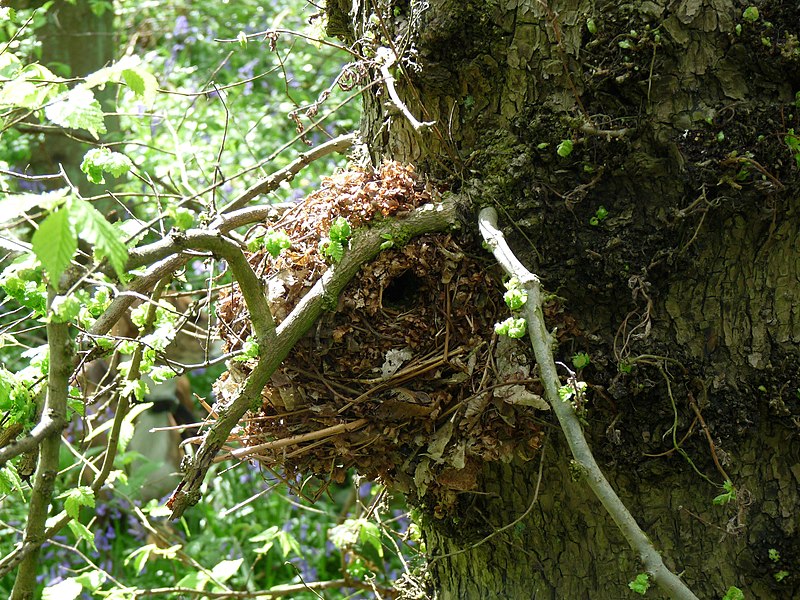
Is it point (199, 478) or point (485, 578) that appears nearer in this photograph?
point (199, 478)

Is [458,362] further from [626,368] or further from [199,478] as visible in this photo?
[199,478]

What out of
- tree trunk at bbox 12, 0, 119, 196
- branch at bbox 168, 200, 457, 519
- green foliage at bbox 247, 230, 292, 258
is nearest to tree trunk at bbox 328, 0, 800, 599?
branch at bbox 168, 200, 457, 519

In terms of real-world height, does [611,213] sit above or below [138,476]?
above

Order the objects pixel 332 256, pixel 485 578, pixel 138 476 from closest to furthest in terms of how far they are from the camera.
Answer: pixel 332 256
pixel 485 578
pixel 138 476

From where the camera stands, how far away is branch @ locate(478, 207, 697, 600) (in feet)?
4.04

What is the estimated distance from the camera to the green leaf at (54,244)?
1003 mm

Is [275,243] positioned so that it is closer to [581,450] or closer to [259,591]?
[581,450]

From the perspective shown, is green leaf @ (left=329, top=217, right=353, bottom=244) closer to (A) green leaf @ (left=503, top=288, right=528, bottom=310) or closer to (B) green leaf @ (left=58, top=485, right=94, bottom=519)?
(A) green leaf @ (left=503, top=288, right=528, bottom=310)

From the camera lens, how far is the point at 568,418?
50.9 inches

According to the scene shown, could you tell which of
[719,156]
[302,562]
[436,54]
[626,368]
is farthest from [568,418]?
[302,562]

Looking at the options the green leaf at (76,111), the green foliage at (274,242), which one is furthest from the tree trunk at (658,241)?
the green leaf at (76,111)

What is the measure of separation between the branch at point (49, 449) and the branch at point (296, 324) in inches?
9.8

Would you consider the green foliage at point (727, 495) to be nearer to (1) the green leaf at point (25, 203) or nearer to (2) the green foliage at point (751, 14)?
(2) the green foliage at point (751, 14)

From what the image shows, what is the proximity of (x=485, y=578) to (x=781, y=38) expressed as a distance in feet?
4.41
